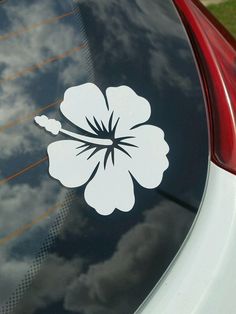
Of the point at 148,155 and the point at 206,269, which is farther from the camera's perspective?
the point at 148,155

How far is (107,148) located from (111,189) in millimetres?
113

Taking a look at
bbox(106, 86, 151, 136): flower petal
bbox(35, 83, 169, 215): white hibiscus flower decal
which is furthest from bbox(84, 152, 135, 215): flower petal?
bbox(106, 86, 151, 136): flower petal

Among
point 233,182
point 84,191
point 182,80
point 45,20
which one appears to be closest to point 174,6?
point 182,80

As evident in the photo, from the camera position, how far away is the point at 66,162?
1.58 metres

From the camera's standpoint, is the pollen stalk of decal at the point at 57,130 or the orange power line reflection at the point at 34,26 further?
the orange power line reflection at the point at 34,26

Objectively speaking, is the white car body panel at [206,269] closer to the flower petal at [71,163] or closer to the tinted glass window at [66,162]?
the tinted glass window at [66,162]

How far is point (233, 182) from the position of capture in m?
1.70

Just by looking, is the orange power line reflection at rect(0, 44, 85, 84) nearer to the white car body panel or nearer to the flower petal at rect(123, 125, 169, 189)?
the flower petal at rect(123, 125, 169, 189)

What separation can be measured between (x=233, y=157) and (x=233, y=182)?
0.28 feet

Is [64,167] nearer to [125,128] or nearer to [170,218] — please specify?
[125,128]

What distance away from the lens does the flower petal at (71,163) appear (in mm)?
1562

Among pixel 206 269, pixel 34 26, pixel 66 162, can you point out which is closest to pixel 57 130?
pixel 66 162

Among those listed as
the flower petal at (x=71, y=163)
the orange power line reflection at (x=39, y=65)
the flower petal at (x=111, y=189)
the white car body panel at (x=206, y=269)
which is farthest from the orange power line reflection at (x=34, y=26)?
the white car body panel at (x=206, y=269)

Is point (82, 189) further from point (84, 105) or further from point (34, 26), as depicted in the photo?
point (34, 26)
